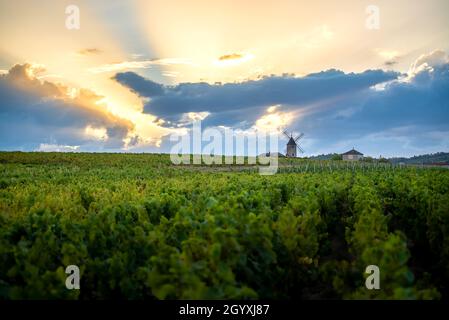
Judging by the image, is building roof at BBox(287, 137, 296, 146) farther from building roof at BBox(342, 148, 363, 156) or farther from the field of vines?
the field of vines

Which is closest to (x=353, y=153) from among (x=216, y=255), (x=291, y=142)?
(x=291, y=142)

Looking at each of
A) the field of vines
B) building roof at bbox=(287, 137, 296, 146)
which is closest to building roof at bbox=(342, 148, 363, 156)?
building roof at bbox=(287, 137, 296, 146)

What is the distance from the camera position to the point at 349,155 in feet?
346

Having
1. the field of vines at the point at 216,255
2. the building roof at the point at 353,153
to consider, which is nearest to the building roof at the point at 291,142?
the building roof at the point at 353,153

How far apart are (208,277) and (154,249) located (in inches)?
70.8

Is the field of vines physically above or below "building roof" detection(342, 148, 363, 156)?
below

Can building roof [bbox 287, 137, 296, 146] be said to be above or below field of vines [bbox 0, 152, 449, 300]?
above

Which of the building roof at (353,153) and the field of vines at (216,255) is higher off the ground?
the building roof at (353,153)

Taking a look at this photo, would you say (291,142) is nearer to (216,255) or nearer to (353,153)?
(353,153)

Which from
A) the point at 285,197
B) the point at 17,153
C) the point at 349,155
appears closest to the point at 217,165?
the point at 17,153

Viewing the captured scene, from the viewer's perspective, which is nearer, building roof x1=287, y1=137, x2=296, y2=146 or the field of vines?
the field of vines

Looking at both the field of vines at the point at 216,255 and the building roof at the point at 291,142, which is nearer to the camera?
the field of vines at the point at 216,255

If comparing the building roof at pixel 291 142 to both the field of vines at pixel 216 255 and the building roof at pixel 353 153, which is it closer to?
the building roof at pixel 353 153
